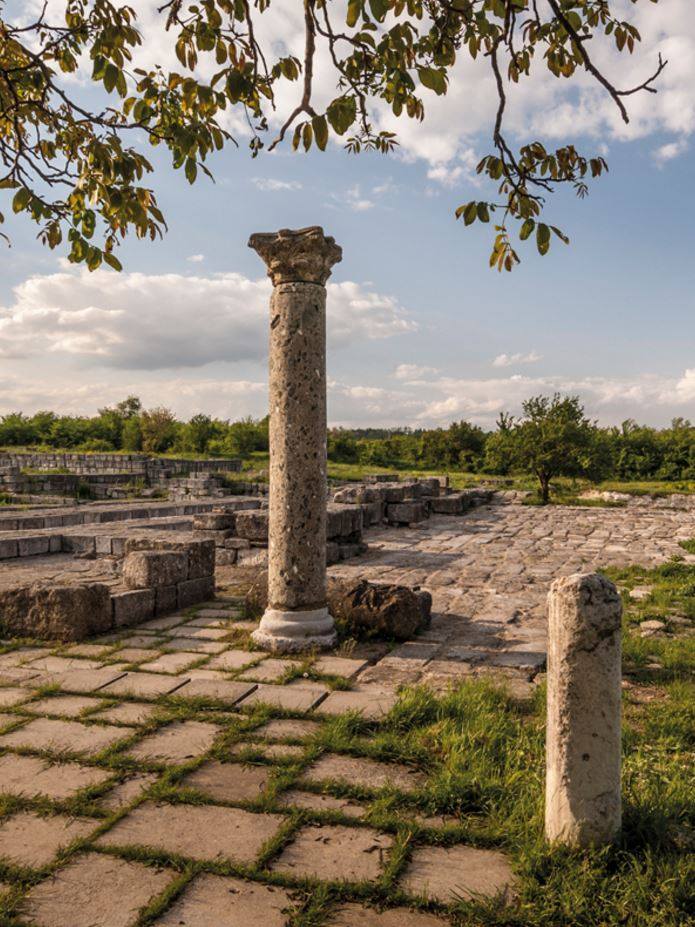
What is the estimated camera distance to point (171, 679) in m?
5.21

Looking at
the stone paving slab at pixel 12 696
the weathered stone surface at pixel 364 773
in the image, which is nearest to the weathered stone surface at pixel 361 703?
the weathered stone surface at pixel 364 773

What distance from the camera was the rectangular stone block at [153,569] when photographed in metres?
7.60

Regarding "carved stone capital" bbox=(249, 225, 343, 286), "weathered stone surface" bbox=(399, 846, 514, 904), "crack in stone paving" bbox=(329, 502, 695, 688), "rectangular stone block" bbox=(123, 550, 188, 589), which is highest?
"carved stone capital" bbox=(249, 225, 343, 286)

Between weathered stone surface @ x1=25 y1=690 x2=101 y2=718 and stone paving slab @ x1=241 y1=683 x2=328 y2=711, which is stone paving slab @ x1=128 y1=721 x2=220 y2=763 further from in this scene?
weathered stone surface @ x1=25 y1=690 x2=101 y2=718

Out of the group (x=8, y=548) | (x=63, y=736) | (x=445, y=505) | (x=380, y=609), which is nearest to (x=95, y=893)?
(x=63, y=736)

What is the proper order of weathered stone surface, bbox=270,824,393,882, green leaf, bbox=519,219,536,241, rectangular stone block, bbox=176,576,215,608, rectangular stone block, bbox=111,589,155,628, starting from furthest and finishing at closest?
1. rectangular stone block, bbox=176,576,215,608
2. rectangular stone block, bbox=111,589,155,628
3. green leaf, bbox=519,219,536,241
4. weathered stone surface, bbox=270,824,393,882

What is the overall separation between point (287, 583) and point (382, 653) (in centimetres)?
102

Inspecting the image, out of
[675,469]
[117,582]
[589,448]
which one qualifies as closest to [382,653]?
[117,582]

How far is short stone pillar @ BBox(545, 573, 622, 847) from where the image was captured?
9.36ft

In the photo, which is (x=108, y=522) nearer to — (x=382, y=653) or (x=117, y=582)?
(x=117, y=582)

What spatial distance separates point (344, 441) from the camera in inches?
1668

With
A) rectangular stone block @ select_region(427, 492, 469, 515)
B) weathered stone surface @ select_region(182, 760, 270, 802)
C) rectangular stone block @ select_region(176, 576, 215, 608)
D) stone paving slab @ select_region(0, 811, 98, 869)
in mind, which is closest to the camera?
stone paving slab @ select_region(0, 811, 98, 869)

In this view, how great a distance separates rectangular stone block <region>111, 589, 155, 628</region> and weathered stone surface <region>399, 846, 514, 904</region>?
4741 millimetres

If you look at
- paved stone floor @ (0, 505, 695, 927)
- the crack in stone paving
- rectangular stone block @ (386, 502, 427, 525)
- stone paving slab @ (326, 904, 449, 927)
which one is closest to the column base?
paved stone floor @ (0, 505, 695, 927)
